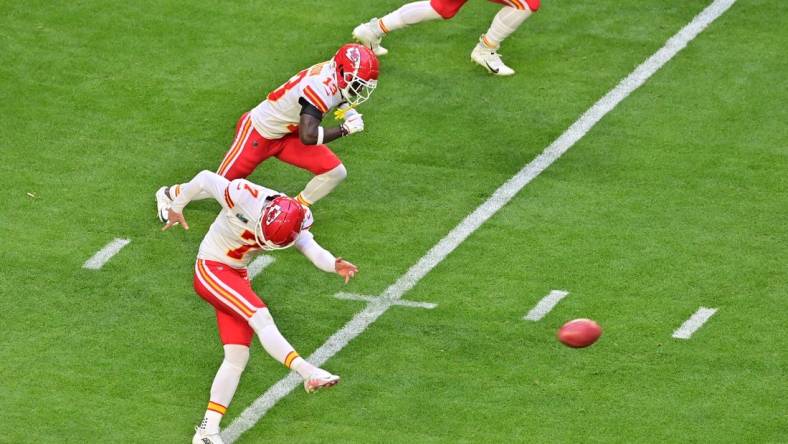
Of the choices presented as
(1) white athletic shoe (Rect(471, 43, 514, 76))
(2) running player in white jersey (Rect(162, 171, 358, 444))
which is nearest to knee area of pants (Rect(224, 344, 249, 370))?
(2) running player in white jersey (Rect(162, 171, 358, 444))

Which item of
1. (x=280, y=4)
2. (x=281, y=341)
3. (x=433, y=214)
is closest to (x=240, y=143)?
(x=433, y=214)

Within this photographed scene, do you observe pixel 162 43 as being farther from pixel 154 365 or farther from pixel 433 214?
pixel 154 365

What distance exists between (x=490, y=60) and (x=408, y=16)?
0.84 meters

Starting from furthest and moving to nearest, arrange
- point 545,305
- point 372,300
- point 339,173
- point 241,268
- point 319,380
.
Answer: point 339,173, point 372,300, point 545,305, point 241,268, point 319,380

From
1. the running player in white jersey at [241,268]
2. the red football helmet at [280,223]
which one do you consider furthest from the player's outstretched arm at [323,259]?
the red football helmet at [280,223]

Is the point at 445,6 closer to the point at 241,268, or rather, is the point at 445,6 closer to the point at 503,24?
the point at 503,24

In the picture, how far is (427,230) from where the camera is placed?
1205 cm

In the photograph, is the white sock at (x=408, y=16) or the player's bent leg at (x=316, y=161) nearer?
the player's bent leg at (x=316, y=161)

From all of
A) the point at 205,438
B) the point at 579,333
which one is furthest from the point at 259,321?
the point at 579,333

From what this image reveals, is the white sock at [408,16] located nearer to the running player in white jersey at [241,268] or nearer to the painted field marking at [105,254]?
the painted field marking at [105,254]

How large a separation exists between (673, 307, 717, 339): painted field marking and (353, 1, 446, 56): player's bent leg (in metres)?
4.40

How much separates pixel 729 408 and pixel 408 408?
2.03m

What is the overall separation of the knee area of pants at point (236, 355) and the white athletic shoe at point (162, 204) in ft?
8.50

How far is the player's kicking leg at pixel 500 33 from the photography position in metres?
14.0
